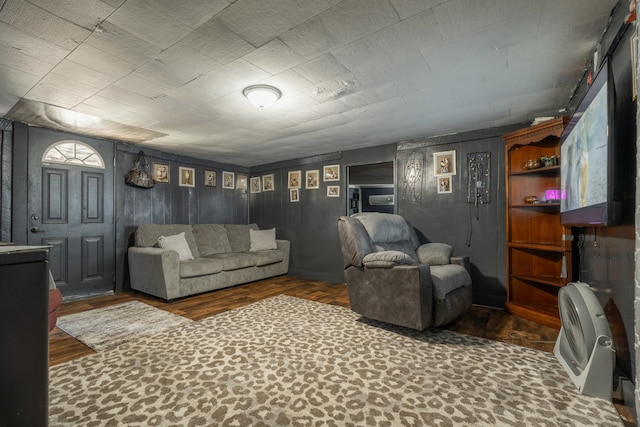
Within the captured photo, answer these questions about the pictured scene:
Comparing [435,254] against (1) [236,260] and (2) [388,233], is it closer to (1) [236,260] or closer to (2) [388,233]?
(2) [388,233]

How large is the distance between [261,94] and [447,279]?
7.65 ft

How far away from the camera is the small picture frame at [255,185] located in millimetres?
6051

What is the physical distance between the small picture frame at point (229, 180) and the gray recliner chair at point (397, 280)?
350 cm

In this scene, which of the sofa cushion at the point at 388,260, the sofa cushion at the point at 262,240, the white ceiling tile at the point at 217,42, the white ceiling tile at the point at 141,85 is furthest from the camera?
the sofa cushion at the point at 262,240

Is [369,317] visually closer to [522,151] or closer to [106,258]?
[522,151]

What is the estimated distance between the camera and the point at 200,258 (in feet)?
14.0

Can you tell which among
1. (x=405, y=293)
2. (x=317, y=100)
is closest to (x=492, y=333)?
(x=405, y=293)

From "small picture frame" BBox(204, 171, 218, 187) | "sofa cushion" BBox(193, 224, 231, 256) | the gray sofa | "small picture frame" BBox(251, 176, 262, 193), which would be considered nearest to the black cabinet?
the gray sofa

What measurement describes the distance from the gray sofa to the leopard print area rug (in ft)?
4.21

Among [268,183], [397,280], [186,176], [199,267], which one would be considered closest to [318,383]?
[397,280]

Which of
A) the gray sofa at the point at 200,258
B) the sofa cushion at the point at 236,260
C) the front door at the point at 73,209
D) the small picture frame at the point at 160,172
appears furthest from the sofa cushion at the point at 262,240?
the front door at the point at 73,209

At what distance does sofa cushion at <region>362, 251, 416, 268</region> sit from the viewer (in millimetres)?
2541

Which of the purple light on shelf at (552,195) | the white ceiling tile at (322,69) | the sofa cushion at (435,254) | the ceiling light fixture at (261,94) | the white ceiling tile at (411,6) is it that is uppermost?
the white ceiling tile at (411,6)

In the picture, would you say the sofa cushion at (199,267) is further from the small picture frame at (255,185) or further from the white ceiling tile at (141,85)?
the small picture frame at (255,185)
